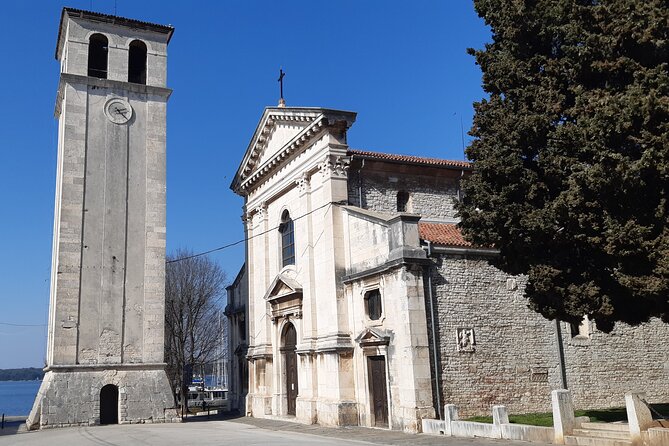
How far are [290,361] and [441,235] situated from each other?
9000mm

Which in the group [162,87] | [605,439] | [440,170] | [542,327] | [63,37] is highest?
[63,37]

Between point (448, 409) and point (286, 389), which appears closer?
point (448, 409)

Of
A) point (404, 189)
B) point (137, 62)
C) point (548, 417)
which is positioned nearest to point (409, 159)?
point (404, 189)

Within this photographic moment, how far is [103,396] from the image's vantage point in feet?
83.4

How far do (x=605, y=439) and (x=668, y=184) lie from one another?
494 cm

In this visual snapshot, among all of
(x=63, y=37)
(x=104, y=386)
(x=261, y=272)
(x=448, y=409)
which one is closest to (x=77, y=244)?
(x=104, y=386)

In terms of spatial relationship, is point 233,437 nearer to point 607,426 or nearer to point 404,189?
point 607,426

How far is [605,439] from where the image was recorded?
12.1m

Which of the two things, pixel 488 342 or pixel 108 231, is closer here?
pixel 488 342

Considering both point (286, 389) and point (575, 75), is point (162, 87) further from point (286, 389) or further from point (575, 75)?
point (575, 75)

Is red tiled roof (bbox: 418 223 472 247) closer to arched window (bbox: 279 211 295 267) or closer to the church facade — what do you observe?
the church facade

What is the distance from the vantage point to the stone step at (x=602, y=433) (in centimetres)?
1252

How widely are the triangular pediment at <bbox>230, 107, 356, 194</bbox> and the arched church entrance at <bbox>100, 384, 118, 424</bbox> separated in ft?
34.5

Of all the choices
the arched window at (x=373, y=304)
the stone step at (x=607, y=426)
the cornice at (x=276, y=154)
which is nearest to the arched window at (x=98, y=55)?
the cornice at (x=276, y=154)
